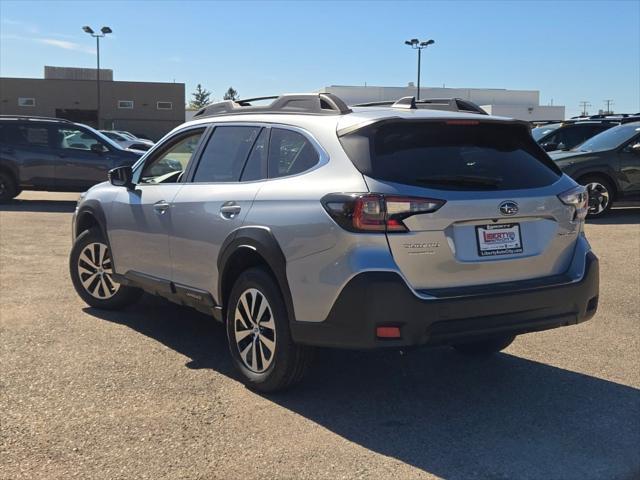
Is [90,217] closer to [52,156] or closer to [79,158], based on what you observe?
[79,158]

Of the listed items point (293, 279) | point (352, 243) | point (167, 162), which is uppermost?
point (167, 162)

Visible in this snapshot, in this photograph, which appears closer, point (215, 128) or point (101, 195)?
point (215, 128)

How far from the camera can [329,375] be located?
15.9ft

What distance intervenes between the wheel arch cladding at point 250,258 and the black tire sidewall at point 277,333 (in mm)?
64

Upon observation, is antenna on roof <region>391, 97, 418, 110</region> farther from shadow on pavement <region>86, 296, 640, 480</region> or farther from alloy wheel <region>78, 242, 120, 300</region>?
alloy wheel <region>78, 242, 120, 300</region>

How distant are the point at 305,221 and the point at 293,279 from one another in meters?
0.34

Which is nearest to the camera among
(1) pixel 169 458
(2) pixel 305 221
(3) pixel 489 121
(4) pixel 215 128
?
(1) pixel 169 458

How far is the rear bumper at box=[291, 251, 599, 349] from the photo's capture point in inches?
145

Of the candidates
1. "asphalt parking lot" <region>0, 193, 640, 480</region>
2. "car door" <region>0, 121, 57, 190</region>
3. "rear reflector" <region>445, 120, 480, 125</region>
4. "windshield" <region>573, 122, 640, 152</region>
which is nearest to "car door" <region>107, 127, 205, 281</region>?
"asphalt parking lot" <region>0, 193, 640, 480</region>

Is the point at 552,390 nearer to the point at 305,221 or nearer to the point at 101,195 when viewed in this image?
the point at 305,221

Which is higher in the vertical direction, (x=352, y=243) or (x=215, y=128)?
(x=215, y=128)

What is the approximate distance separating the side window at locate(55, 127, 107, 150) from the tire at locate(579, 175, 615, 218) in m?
10.1

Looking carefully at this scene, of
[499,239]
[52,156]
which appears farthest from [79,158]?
[499,239]

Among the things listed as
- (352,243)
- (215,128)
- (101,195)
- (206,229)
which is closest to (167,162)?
(101,195)
